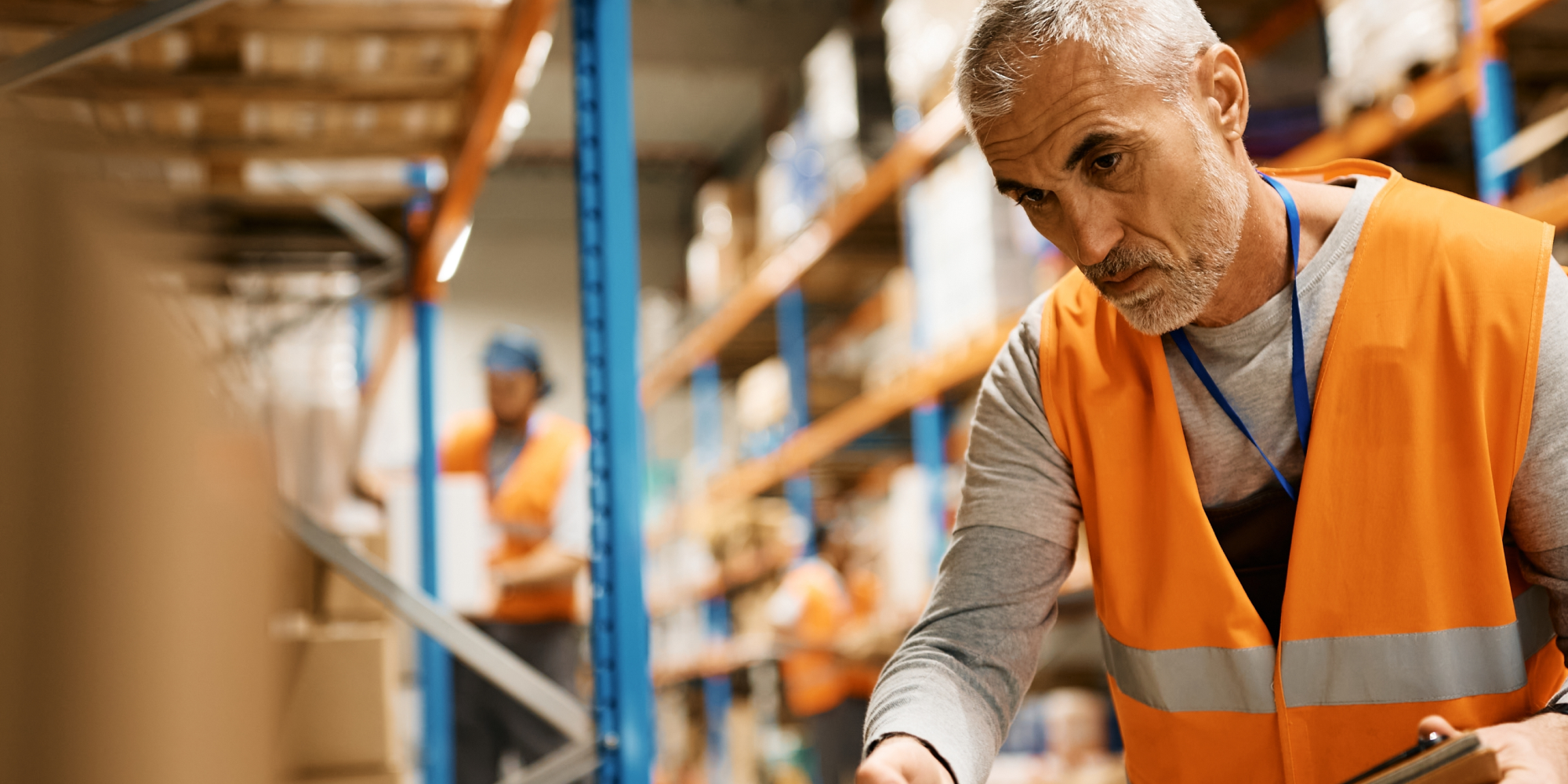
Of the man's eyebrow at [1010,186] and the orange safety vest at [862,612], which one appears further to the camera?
the orange safety vest at [862,612]

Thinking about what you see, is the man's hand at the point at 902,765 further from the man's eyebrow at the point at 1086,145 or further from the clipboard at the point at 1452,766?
the man's eyebrow at the point at 1086,145

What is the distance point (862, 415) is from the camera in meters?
6.50

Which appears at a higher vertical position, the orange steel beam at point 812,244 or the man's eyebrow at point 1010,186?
→ the orange steel beam at point 812,244

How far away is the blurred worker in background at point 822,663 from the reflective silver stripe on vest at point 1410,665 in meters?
5.45

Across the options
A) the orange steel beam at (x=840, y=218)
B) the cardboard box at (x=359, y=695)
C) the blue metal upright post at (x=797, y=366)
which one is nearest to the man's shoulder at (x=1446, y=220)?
the cardboard box at (x=359, y=695)

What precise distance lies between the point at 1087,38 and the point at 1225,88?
21 centimetres

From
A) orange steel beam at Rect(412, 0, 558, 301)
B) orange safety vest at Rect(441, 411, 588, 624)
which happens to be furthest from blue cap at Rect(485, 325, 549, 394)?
orange steel beam at Rect(412, 0, 558, 301)

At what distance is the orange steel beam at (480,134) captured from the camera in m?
2.38

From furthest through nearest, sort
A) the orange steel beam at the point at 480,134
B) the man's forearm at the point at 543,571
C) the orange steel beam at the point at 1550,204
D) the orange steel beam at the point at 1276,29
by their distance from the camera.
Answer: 1. the orange steel beam at the point at 1276,29
2. the man's forearm at the point at 543,571
3. the orange steel beam at the point at 1550,204
4. the orange steel beam at the point at 480,134

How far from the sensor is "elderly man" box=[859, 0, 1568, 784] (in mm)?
1198

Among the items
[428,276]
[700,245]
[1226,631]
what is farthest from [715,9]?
[1226,631]

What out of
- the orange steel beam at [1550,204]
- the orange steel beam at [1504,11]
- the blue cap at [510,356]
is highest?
the orange steel beam at [1504,11]

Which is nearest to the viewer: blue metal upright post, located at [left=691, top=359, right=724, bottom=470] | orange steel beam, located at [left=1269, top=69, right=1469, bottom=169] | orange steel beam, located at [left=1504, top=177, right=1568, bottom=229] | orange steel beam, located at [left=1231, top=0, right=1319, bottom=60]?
orange steel beam, located at [left=1504, top=177, right=1568, bottom=229]

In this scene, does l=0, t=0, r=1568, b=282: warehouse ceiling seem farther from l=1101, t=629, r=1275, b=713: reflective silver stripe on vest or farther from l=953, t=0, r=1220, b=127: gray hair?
l=1101, t=629, r=1275, b=713: reflective silver stripe on vest
